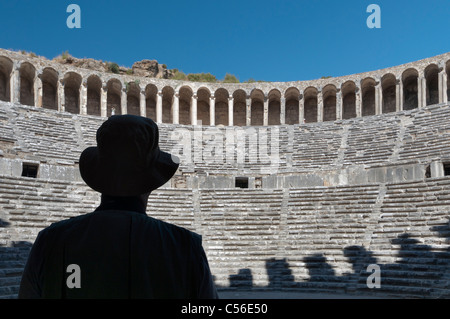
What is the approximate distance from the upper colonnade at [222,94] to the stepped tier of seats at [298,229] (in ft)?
37.7

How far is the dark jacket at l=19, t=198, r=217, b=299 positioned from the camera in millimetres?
1131

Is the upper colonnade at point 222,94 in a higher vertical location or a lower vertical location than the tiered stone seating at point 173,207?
higher

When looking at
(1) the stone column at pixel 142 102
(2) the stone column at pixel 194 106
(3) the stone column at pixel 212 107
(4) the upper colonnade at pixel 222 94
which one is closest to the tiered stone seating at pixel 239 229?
(4) the upper colonnade at pixel 222 94

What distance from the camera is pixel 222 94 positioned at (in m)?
27.9

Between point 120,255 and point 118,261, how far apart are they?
17 millimetres

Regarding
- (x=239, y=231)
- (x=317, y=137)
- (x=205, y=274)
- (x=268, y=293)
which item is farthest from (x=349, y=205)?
(x=205, y=274)

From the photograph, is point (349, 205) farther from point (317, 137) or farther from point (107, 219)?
point (107, 219)

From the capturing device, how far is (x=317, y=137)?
20.2 m

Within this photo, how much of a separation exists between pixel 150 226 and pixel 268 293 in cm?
931

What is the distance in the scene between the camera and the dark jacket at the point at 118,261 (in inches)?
44.5

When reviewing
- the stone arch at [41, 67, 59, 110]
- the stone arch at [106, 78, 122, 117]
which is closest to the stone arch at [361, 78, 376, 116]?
the stone arch at [106, 78, 122, 117]

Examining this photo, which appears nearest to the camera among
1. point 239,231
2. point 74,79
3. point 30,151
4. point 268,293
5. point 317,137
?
point 268,293

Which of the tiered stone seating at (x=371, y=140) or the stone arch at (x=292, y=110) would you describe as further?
the stone arch at (x=292, y=110)
